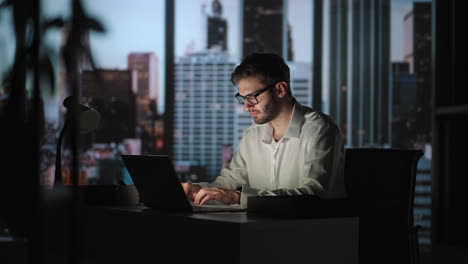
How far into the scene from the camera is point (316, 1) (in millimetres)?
5402

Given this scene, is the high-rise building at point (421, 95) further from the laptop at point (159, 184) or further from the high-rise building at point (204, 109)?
the laptop at point (159, 184)

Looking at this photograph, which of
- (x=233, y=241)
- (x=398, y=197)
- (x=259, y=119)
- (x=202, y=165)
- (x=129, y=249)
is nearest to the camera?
(x=233, y=241)

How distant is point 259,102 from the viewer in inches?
100

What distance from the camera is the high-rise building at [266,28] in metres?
5.44

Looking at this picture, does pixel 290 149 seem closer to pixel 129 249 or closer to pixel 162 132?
pixel 129 249

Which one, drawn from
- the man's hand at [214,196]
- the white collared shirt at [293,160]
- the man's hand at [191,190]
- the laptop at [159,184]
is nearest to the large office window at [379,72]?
the white collared shirt at [293,160]

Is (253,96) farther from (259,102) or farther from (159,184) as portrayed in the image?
(159,184)

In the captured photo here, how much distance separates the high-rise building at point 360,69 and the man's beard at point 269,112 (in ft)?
9.43

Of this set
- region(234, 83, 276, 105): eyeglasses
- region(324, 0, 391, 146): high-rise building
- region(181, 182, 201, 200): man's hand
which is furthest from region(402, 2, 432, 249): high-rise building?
region(181, 182, 201, 200): man's hand

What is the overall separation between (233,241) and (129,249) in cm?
54

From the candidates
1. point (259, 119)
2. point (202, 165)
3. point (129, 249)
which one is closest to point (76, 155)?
point (129, 249)

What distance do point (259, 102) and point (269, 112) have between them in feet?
0.21

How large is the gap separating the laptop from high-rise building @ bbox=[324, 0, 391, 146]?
3.43 meters

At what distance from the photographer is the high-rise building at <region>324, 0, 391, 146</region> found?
5.38 m
